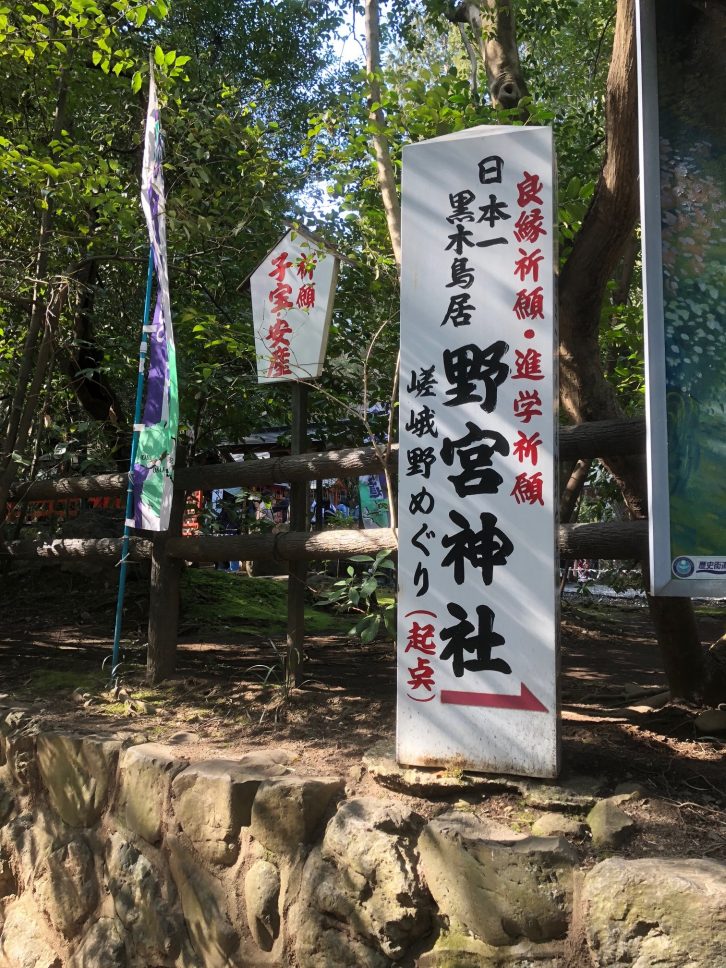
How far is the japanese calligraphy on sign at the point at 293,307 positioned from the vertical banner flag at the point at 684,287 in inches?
66.7

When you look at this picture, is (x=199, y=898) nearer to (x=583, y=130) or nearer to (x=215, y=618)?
(x=215, y=618)

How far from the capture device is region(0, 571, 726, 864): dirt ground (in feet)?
9.17

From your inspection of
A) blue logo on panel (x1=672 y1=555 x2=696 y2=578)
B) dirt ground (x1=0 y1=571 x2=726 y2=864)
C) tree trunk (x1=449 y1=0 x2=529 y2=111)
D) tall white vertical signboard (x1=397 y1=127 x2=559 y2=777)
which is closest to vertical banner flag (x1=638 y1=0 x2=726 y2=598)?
blue logo on panel (x1=672 y1=555 x2=696 y2=578)

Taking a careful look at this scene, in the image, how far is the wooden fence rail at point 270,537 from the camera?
132 inches

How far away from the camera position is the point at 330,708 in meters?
3.97

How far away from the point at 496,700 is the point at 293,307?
2325 millimetres

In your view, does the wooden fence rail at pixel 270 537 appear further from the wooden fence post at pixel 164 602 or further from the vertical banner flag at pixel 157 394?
the vertical banner flag at pixel 157 394

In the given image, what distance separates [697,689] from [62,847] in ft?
10.2

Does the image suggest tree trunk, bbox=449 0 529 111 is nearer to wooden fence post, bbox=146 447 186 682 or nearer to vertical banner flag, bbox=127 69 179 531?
vertical banner flag, bbox=127 69 179 531

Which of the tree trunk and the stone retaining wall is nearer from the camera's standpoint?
the stone retaining wall

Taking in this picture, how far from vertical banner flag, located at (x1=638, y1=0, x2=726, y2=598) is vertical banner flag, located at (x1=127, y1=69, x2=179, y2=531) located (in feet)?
8.14

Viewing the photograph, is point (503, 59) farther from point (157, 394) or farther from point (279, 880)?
point (279, 880)

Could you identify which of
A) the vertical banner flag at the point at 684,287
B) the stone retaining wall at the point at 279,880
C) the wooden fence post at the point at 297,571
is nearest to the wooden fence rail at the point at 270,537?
the wooden fence post at the point at 297,571

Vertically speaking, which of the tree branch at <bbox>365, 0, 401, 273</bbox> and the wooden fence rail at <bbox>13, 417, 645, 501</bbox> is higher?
the tree branch at <bbox>365, 0, 401, 273</bbox>
